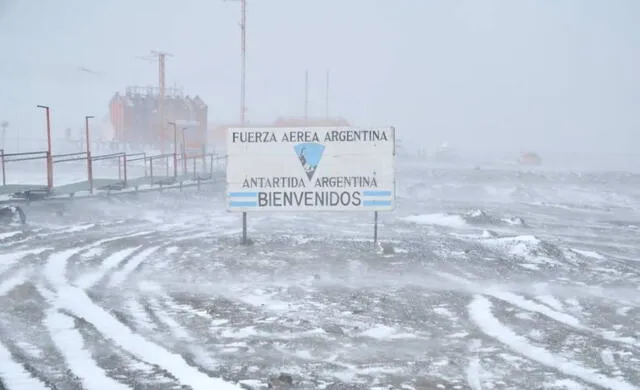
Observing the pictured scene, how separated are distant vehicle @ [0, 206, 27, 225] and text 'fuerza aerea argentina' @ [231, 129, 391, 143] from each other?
629cm

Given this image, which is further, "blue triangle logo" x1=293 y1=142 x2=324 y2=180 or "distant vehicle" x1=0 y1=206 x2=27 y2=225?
"distant vehicle" x1=0 y1=206 x2=27 y2=225

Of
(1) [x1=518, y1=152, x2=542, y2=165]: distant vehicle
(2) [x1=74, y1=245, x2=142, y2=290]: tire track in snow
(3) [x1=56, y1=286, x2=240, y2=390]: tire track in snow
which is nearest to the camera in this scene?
(3) [x1=56, y1=286, x2=240, y2=390]: tire track in snow

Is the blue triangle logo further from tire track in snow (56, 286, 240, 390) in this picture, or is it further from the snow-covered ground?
tire track in snow (56, 286, 240, 390)

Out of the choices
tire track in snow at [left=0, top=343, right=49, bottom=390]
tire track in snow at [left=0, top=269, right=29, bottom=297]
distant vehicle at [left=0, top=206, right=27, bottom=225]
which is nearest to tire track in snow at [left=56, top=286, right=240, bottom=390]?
tire track in snow at [left=0, top=269, right=29, bottom=297]

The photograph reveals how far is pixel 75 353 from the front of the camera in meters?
5.85

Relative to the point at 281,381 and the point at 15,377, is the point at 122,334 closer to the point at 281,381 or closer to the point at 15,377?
the point at 15,377

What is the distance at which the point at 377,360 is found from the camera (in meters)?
5.83

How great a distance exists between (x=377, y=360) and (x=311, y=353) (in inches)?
25.6

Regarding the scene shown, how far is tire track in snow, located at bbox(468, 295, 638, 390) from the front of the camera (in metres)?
5.38

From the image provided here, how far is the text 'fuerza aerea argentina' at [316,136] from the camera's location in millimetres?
12492

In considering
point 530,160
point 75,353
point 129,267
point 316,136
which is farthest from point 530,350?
point 530,160

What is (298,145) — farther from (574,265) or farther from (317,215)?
(317,215)

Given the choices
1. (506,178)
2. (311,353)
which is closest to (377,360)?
(311,353)

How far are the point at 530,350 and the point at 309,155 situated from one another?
23.3 ft
